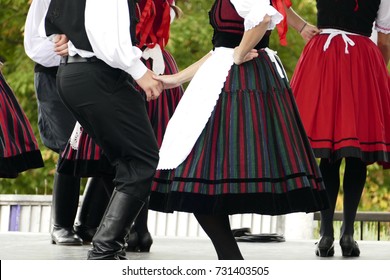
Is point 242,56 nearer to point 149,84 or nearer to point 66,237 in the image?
point 149,84

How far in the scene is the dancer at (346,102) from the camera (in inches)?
230

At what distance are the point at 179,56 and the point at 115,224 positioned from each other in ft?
24.5

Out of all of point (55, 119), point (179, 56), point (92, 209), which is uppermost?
point (55, 119)

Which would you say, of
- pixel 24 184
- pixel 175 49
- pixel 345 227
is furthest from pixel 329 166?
pixel 24 184

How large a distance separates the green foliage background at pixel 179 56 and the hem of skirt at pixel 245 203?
696 centimetres

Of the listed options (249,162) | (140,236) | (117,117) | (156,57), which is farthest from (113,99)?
(140,236)

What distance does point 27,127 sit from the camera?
20.2 feet

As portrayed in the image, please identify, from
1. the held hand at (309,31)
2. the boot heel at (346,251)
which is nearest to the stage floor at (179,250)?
the boot heel at (346,251)

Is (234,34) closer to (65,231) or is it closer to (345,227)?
(345,227)

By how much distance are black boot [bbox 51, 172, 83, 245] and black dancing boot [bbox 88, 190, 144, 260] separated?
1.49 meters

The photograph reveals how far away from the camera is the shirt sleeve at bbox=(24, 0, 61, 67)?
6434mm

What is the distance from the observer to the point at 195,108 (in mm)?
4992
